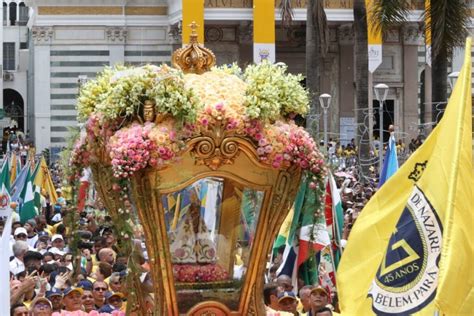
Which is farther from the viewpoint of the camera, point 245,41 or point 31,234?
point 245,41

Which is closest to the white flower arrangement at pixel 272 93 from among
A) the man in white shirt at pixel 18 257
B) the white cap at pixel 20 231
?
the man in white shirt at pixel 18 257

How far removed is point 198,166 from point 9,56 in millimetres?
59867

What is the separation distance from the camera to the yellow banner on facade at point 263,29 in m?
39.5

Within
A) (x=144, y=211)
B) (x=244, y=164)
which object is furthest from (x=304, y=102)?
(x=144, y=211)

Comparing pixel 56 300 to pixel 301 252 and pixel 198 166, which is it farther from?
pixel 198 166

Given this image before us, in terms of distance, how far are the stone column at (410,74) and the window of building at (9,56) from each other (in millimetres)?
25835

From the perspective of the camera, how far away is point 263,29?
4009 cm

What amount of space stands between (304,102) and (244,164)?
492 mm

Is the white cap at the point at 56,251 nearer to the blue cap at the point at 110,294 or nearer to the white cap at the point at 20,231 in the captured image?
the white cap at the point at 20,231

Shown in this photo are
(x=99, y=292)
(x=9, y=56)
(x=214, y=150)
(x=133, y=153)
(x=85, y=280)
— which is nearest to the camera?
(x=133, y=153)

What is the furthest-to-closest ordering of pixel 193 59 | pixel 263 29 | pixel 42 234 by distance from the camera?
1. pixel 263 29
2. pixel 42 234
3. pixel 193 59

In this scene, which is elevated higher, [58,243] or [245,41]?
[245,41]

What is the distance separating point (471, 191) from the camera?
688cm

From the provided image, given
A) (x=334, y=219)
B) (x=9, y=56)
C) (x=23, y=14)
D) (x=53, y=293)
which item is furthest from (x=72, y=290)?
(x=23, y=14)
